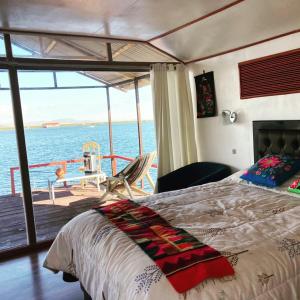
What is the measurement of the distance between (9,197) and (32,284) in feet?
11.1

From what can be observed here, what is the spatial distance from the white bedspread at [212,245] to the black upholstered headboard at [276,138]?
2.22ft

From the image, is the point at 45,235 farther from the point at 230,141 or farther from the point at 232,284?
the point at 232,284

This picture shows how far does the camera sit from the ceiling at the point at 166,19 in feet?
8.37

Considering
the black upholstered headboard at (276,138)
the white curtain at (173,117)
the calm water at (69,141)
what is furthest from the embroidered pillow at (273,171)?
the calm water at (69,141)

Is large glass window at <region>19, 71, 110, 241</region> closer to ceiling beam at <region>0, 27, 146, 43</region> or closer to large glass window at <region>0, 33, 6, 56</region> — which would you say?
ceiling beam at <region>0, 27, 146, 43</region>

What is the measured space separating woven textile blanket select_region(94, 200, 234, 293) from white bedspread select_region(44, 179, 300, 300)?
32mm

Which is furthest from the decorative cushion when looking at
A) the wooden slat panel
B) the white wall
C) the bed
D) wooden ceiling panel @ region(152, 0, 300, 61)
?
wooden ceiling panel @ region(152, 0, 300, 61)

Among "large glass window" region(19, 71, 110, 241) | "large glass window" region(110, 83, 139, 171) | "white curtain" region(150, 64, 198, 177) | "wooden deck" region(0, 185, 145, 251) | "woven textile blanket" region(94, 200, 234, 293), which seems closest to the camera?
"woven textile blanket" region(94, 200, 234, 293)

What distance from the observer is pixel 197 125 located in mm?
4410

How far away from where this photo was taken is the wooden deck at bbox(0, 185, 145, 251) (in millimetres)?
3869

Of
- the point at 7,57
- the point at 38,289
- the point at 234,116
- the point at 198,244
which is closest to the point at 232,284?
the point at 198,244

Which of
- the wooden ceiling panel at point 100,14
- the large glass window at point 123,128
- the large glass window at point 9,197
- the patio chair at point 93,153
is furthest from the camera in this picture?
the large glass window at point 123,128

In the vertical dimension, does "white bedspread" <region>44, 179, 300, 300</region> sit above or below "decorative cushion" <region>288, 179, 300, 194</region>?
below

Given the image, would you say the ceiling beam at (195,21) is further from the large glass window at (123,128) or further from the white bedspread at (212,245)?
the large glass window at (123,128)
